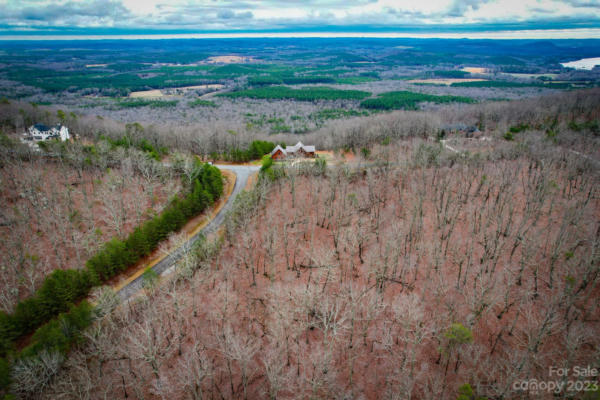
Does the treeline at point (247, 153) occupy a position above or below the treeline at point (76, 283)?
above

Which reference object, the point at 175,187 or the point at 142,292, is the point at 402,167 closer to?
the point at 175,187

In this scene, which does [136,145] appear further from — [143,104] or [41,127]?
[143,104]

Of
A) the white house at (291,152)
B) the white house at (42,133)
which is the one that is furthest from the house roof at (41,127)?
the white house at (291,152)

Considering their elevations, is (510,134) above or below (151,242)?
above

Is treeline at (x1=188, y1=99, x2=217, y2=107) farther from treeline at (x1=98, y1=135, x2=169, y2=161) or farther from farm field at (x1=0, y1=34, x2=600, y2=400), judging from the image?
treeline at (x1=98, y1=135, x2=169, y2=161)

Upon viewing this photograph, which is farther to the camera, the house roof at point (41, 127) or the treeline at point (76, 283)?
the house roof at point (41, 127)

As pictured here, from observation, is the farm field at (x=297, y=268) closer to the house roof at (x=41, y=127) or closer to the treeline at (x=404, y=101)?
the house roof at (x=41, y=127)

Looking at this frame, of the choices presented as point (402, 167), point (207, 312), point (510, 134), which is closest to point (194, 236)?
point (207, 312)

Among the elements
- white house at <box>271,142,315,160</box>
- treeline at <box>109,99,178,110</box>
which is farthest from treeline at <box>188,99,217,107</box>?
white house at <box>271,142,315,160</box>
